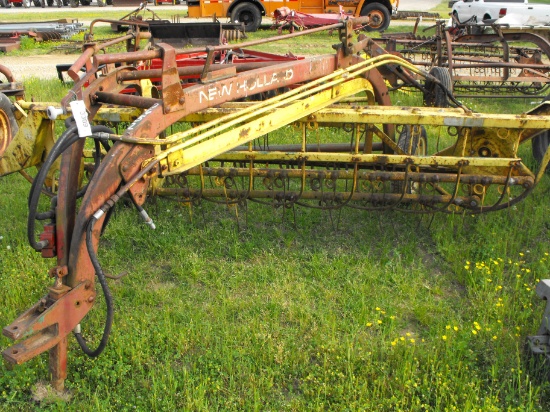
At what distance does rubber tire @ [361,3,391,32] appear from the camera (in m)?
17.9

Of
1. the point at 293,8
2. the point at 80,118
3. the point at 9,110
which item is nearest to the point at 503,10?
the point at 293,8

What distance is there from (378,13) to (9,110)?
15.9 m

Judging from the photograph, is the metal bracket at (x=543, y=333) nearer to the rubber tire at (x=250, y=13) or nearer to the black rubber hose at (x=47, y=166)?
the black rubber hose at (x=47, y=166)

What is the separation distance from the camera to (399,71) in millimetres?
5168

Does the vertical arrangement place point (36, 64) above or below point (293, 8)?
below

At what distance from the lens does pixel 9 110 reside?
3.99 metres

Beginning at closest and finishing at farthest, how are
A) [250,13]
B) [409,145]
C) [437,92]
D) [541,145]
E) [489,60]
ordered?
[409,145], [437,92], [541,145], [489,60], [250,13]

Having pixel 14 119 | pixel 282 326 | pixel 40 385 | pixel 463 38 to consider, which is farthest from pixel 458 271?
pixel 463 38

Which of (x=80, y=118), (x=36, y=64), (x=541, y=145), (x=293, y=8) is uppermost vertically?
(x=293, y=8)

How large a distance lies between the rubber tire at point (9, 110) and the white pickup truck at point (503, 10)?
43.1ft

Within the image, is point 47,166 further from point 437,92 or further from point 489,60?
point 489,60

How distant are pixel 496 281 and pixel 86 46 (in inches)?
125

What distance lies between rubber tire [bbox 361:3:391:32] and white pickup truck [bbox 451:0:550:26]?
85.0 inches

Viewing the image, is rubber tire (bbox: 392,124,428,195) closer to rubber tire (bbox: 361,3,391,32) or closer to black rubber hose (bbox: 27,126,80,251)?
black rubber hose (bbox: 27,126,80,251)
